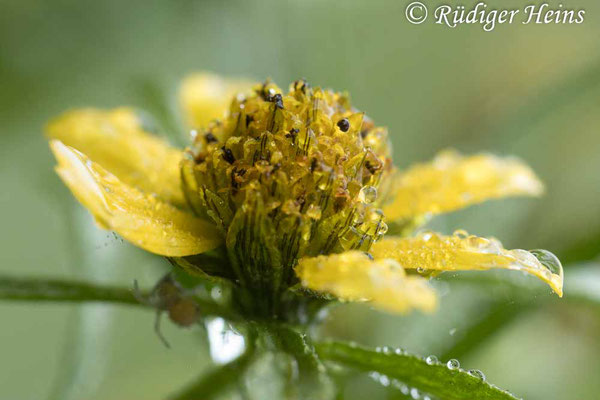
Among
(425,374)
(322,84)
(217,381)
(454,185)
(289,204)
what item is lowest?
(217,381)


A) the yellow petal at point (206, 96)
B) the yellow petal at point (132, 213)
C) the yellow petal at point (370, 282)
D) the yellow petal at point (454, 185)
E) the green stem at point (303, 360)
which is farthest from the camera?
the yellow petal at point (206, 96)

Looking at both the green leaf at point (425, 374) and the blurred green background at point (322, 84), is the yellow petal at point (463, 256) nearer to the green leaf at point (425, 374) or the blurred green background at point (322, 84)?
the green leaf at point (425, 374)

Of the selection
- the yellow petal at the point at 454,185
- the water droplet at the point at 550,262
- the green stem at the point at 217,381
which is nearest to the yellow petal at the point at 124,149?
the green stem at the point at 217,381

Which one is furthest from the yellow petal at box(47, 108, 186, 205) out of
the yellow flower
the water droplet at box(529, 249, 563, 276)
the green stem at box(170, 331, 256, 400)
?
the water droplet at box(529, 249, 563, 276)

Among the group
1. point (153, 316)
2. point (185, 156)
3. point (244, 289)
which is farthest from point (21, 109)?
point (244, 289)

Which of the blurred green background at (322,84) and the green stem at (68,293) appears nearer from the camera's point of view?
the green stem at (68,293)

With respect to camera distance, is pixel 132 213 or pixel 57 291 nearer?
pixel 132 213

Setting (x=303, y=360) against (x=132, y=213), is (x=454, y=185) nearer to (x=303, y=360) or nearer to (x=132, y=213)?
(x=303, y=360)

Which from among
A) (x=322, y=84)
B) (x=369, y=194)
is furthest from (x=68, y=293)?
(x=322, y=84)
